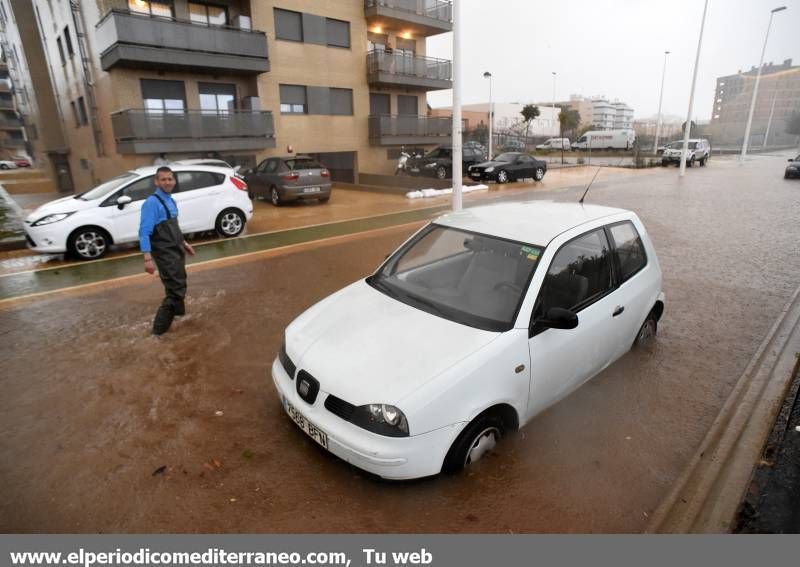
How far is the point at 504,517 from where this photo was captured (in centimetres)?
280

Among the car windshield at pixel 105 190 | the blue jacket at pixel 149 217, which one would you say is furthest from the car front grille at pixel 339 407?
the car windshield at pixel 105 190

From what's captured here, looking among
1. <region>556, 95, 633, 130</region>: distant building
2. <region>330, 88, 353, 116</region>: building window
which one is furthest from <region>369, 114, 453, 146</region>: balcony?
<region>556, 95, 633, 130</region>: distant building

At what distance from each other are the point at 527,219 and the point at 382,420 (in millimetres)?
2167

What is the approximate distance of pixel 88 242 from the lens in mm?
8672

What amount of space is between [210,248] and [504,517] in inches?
333

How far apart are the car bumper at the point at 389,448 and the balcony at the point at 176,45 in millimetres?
16934

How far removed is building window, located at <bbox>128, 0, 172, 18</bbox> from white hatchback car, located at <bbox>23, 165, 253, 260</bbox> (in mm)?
9722

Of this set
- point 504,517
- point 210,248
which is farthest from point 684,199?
point 504,517

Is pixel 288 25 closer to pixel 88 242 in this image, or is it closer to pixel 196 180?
pixel 196 180

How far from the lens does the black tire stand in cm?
289

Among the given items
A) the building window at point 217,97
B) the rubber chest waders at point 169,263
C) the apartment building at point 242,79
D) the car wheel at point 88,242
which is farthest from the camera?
the building window at point 217,97

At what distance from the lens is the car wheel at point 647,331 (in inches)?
186

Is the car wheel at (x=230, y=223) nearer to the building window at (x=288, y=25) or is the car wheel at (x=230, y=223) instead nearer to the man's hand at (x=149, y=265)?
the man's hand at (x=149, y=265)

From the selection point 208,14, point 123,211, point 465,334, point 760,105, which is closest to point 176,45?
point 208,14
